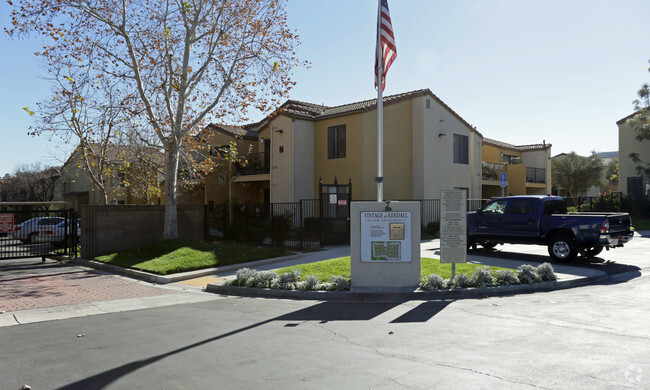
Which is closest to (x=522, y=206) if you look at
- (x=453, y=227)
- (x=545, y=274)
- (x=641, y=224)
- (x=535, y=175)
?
(x=545, y=274)

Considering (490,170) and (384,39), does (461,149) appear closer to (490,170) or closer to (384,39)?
(490,170)

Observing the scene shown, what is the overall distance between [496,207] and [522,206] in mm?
951

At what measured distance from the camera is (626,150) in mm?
35312

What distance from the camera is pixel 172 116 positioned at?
17.5m

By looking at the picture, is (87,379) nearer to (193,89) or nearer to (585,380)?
(585,380)

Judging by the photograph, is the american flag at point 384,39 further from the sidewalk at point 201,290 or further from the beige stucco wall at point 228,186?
the beige stucco wall at point 228,186

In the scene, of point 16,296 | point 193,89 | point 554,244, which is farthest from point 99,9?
point 554,244

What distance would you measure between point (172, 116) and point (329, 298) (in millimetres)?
10692

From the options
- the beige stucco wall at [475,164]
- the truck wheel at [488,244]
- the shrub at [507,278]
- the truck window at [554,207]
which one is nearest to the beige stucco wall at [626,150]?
the beige stucco wall at [475,164]

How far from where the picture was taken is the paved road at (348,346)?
191 inches

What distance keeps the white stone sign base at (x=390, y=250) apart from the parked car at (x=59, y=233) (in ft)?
42.5

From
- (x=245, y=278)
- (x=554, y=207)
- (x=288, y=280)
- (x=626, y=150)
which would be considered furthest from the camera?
(x=626, y=150)

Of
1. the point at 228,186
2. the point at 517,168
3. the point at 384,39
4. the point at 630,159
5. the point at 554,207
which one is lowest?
the point at 554,207

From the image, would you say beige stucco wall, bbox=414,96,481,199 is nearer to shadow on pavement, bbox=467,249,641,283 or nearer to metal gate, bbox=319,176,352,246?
metal gate, bbox=319,176,352,246
